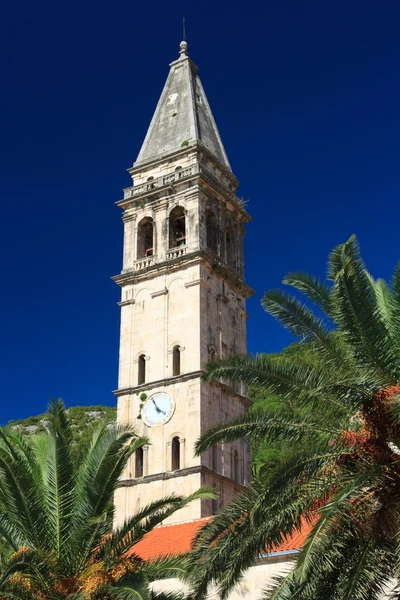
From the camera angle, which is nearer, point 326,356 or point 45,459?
point 326,356

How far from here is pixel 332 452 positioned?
15.4 m

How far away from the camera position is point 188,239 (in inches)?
1543

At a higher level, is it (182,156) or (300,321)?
(182,156)

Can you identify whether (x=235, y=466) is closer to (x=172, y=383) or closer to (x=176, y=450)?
(x=176, y=450)

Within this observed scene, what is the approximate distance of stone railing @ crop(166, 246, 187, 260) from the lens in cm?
3906

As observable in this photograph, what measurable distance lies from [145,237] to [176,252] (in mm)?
3115

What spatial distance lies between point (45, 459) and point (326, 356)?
6680mm

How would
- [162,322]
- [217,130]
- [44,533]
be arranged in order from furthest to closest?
1. [217,130]
2. [162,322]
3. [44,533]

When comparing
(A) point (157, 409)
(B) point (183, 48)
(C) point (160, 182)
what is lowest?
(A) point (157, 409)

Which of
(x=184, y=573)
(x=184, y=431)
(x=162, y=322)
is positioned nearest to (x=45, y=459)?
(x=184, y=573)

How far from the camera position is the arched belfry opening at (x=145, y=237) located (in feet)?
135

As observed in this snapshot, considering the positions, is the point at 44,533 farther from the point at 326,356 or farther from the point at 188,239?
the point at 188,239

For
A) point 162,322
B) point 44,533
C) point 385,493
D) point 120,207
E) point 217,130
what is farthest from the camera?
point 217,130

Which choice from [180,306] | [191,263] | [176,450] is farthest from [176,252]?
[176,450]
